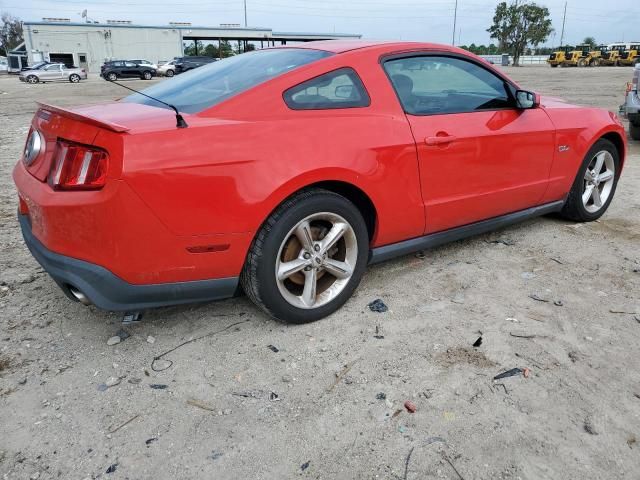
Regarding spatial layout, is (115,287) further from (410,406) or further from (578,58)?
(578,58)

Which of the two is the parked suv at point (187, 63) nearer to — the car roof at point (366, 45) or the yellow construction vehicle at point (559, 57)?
the yellow construction vehicle at point (559, 57)

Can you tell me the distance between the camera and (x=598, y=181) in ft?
15.1

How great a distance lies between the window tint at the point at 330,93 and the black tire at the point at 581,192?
7.77ft

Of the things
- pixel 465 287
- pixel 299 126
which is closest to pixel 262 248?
pixel 299 126

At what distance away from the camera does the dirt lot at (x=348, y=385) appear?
2010 millimetres

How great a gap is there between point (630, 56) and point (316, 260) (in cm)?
5630

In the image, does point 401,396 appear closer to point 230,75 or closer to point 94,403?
point 94,403

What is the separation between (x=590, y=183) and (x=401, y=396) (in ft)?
10.5

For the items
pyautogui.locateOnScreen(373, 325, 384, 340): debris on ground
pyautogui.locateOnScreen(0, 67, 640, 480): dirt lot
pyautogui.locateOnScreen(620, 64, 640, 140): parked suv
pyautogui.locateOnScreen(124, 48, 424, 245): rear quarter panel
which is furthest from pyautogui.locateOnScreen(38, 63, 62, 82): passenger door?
pyautogui.locateOnScreen(373, 325, 384, 340): debris on ground

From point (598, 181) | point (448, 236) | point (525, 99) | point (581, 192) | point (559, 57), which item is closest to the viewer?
point (448, 236)

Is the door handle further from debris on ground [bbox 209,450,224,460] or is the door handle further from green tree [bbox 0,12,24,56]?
green tree [bbox 0,12,24,56]

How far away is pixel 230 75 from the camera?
10.4 ft

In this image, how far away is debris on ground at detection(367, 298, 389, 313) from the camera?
10.3 feet

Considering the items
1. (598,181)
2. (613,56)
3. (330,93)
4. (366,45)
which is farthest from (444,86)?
(613,56)
